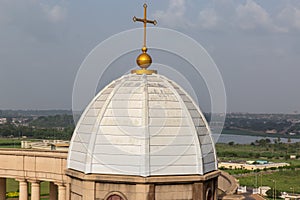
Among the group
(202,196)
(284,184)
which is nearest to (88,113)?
(202,196)

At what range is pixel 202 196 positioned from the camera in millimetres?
21453

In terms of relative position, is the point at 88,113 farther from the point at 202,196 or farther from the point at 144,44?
the point at 202,196

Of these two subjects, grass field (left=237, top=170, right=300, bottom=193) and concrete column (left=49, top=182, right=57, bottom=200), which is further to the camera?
grass field (left=237, top=170, right=300, bottom=193)

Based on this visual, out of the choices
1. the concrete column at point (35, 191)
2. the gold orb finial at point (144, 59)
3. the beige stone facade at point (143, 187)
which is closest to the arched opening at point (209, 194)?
the beige stone facade at point (143, 187)

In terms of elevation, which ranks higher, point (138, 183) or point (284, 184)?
point (138, 183)

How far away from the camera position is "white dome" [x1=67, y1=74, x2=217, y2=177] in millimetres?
21031

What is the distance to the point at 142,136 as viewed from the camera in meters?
21.1

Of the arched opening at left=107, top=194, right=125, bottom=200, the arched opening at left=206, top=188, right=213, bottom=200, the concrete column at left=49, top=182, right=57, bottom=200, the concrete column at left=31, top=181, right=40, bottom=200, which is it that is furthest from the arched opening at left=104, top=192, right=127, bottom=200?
the concrete column at left=49, top=182, right=57, bottom=200

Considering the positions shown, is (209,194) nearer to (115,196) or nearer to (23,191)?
(115,196)

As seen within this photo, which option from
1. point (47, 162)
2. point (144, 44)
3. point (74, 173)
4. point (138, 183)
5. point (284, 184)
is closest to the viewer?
point (138, 183)

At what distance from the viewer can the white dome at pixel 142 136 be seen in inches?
828

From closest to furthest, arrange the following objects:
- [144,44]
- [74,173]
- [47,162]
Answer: [74,173] → [144,44] → [47,162]

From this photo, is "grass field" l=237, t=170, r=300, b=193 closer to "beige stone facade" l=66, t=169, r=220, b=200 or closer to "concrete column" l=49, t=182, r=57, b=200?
"concrete column" l=49, t=182, r=57, b=200

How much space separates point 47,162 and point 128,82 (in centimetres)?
860
